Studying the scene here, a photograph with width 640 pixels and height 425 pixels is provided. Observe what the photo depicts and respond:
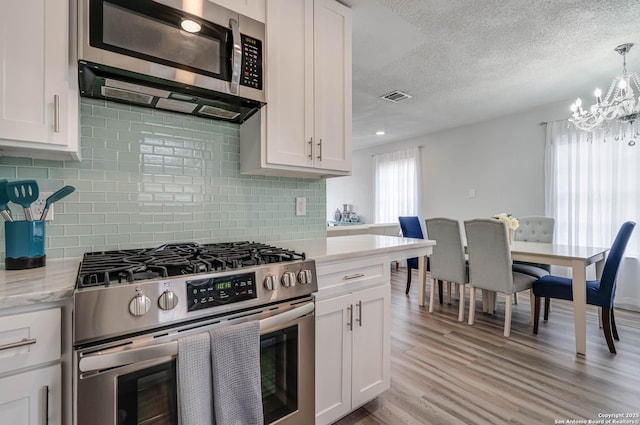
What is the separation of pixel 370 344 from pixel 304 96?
1418 mm

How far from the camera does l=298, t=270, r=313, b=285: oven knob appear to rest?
124cm

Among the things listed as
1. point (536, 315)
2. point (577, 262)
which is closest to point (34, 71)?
point (577, 262)

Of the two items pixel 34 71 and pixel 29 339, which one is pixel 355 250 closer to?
pixel 29 339

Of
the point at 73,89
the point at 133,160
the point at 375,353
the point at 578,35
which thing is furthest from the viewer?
the point at 578,35

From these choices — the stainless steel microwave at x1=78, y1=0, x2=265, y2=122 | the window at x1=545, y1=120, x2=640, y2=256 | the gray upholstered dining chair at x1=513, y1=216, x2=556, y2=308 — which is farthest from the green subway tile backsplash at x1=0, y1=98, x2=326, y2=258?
the window at x1=545, y1=120, x2=640, y2=256

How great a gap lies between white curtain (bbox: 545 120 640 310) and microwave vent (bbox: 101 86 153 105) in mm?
4333

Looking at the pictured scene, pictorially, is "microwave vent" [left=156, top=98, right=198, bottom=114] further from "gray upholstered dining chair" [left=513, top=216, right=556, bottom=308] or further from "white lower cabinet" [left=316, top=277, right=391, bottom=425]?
"gray upholstered dining chair" [left=513, top=216, right=556, bottom=308]

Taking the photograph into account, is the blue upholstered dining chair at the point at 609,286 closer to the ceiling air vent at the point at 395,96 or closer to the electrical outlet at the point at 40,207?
the ceiling air vent at the point at 395,96

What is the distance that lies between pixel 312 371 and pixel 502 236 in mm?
2174

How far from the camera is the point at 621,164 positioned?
340 cm

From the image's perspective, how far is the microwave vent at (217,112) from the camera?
1543 millimetres

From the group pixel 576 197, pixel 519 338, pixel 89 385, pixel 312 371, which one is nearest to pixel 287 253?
pixel 312 371

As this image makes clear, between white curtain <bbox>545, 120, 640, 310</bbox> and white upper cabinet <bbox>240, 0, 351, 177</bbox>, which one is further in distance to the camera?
white curtain <bbox>545, 120, 640, 310</bbox>

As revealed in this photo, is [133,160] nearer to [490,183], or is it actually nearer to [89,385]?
[89,385]
